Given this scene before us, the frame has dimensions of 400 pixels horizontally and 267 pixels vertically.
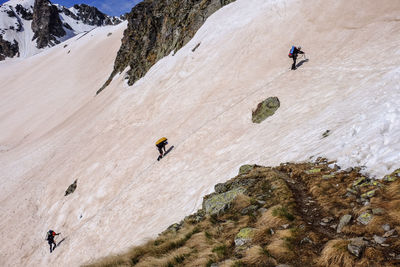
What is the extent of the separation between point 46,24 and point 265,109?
230 metres

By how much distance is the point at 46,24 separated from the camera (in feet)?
628

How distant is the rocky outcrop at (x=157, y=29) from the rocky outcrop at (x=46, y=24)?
16416 cm

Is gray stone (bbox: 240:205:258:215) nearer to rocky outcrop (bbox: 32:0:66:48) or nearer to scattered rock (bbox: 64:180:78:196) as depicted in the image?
scattered rock (bbox: 64:180:78:196)

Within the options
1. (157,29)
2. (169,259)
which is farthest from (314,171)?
(157,29)

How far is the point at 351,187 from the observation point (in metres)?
6.27

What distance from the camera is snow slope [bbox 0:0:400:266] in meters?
11.3

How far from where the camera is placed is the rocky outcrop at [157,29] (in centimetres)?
3916

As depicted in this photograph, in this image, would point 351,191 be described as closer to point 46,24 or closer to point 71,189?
point 71,189

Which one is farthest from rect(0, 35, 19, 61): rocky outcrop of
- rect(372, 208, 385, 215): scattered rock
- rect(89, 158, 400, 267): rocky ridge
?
rect(372, 208, 385, 215): scattered rock

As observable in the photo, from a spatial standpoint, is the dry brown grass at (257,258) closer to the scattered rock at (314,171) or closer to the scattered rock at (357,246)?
the scattered rock at (357,246)

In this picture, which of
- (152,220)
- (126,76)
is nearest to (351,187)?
(152,220)

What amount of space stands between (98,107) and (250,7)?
2989 centimetres

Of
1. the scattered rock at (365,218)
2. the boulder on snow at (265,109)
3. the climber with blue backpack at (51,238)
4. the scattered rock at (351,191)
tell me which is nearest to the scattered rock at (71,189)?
the climber with blue backpack at (51,238)

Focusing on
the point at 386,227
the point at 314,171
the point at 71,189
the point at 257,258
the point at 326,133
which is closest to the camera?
the point at 386,227
